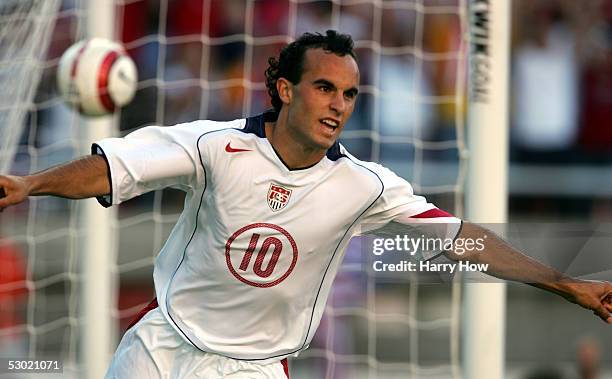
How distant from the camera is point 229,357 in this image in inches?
158

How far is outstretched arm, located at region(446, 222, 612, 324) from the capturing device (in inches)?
155

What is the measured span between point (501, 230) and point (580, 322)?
6.22 meters

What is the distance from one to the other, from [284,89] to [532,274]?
102cm

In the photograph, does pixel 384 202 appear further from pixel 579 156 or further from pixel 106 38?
pixel 579 156

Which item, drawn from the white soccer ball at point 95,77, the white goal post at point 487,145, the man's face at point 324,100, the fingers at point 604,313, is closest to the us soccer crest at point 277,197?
the man's face at point 324,100

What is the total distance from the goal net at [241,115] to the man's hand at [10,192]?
3528mm

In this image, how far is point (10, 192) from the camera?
330 cm

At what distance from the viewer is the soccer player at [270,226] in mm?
3895

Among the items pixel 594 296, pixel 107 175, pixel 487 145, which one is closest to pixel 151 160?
pixel 107 175

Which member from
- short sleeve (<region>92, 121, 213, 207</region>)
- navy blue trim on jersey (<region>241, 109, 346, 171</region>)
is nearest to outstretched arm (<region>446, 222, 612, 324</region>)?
navy blue trim on jersey (<region>241, 109, 346, 171</region>)

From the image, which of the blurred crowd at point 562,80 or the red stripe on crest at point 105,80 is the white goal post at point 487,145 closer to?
the red stripe on crest at point 105,80

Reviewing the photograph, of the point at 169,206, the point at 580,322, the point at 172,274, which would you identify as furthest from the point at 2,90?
the point at 580,322

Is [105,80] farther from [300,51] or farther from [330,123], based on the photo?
[330,123]

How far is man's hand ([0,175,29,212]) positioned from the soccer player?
20.5 inches
